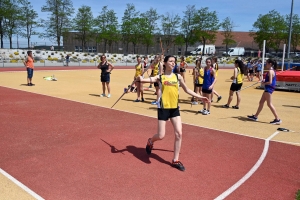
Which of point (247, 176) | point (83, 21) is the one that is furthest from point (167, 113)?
point (83, 21)

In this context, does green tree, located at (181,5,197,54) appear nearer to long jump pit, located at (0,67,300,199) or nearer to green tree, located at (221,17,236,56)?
green tree, located at (221,17,236,56)

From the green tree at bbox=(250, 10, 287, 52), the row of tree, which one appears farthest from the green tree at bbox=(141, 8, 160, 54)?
the green tree at bbox=(250, 10, 287, 52)

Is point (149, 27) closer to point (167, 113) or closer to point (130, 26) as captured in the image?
point (130, 26)

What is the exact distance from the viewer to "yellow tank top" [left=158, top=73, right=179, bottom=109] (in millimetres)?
5277

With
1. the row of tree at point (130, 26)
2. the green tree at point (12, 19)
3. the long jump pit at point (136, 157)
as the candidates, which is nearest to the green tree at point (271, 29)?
the row of tree at point (130, 26)

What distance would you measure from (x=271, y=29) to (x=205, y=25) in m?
16.6

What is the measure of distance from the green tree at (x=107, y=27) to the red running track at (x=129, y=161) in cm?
5277

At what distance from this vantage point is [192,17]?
67500mm

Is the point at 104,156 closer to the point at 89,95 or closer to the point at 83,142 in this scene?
the point at 83,142

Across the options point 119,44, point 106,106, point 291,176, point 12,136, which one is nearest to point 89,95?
point 106,106

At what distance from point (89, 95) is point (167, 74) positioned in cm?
946

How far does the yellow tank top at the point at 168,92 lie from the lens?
5.28m

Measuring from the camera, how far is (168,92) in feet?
17.4

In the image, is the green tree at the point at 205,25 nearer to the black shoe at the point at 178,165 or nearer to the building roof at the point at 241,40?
the building roof at the point at 241,40
